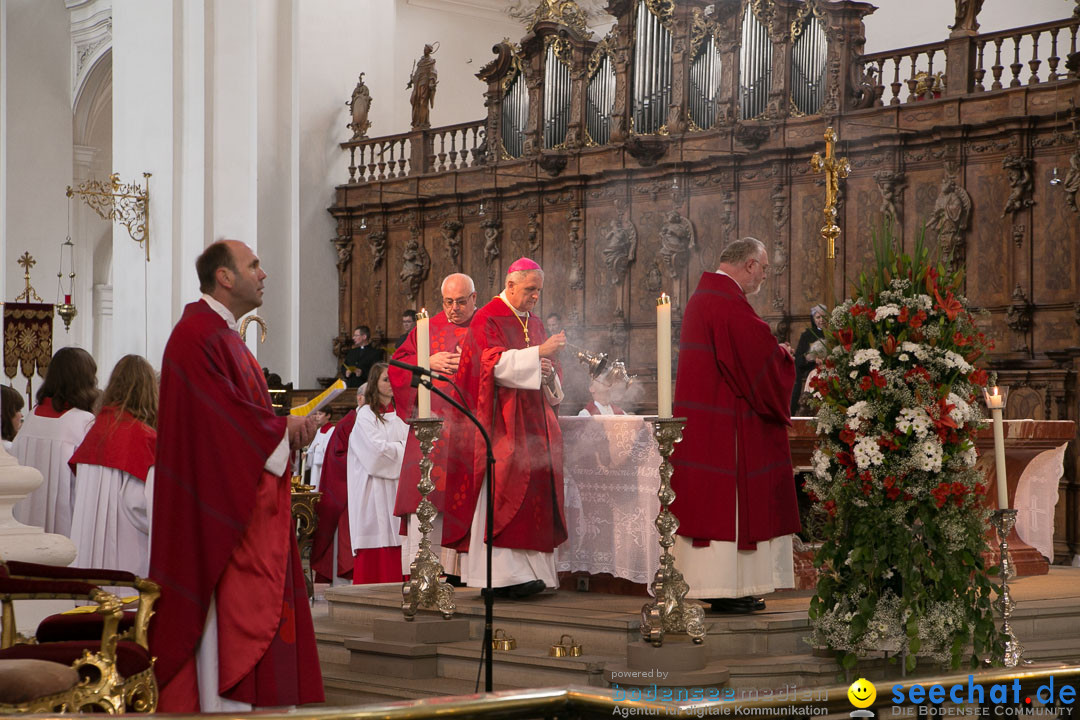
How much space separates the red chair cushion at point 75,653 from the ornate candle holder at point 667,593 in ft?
7.00

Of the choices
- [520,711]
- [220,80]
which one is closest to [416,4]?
[220,80]

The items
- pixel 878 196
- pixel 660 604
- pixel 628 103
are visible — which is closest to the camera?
pixel 660 604

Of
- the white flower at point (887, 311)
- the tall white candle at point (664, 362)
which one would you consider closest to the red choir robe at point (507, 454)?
the tall white candle at point (664, 362)

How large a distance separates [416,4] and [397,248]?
4.56 metres

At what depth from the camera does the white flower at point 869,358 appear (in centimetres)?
506

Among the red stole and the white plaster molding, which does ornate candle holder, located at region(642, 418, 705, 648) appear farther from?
the white plaster molding

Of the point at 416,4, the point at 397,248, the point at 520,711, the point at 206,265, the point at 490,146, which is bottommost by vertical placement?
the point at 520,711

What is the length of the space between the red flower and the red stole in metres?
3.47

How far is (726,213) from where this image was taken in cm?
1348

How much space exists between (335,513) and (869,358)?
5328 millimetres

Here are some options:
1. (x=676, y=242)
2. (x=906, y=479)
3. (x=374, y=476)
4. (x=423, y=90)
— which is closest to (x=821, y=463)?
(x=906, y=479)

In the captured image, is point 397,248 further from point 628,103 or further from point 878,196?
point 878,196

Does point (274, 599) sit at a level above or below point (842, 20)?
below

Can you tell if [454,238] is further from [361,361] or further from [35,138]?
[35,138]
